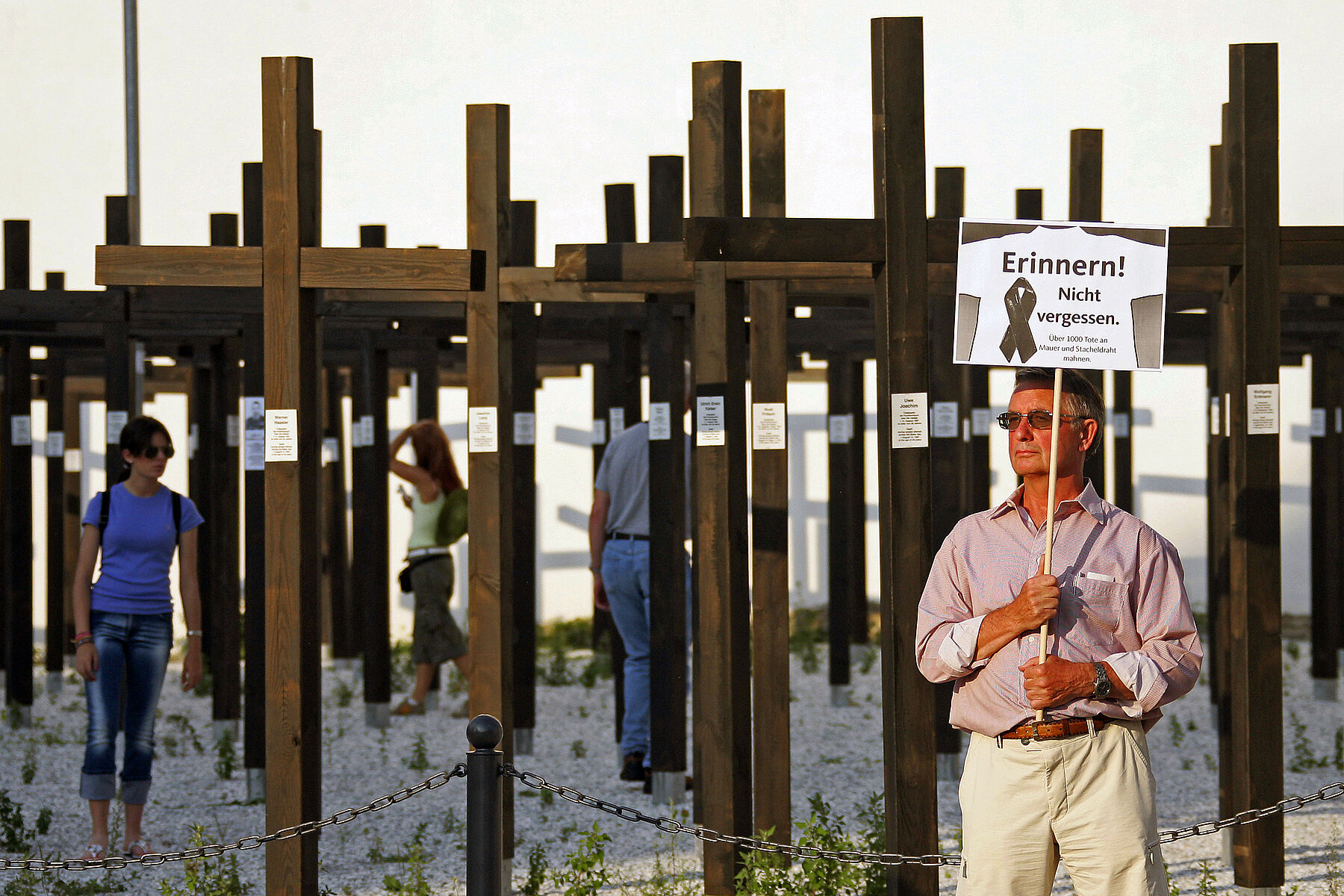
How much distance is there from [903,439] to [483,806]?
5.88 ft

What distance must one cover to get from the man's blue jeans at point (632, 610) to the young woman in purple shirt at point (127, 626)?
233 cm

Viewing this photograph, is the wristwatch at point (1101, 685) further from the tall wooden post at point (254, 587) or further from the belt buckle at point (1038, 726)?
the tall wooden post at point (254, 587)

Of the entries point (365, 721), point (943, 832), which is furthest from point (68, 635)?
point (943, 832)

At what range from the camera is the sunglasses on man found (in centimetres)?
384

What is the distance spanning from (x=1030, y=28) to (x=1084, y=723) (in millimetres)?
13369

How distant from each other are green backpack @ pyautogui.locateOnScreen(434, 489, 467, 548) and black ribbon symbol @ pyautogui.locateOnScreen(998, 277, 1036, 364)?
6.20 m

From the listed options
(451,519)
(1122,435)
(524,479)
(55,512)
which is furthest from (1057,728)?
(55,512)

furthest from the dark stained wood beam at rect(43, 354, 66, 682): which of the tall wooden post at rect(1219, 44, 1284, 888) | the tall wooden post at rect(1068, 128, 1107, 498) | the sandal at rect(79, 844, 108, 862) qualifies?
the tall wooden post at rect(1219, 44, 1284, 888)

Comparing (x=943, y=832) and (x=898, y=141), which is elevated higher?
(x=898, y=141)

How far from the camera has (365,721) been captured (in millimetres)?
10469

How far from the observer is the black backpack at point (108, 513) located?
665cm

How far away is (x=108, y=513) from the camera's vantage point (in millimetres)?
6695

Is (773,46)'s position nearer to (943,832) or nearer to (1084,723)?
(943,832)

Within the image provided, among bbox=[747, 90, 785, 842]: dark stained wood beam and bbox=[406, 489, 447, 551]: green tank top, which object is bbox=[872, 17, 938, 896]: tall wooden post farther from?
bbox=[406, 489, 447, 551]: green tank top
